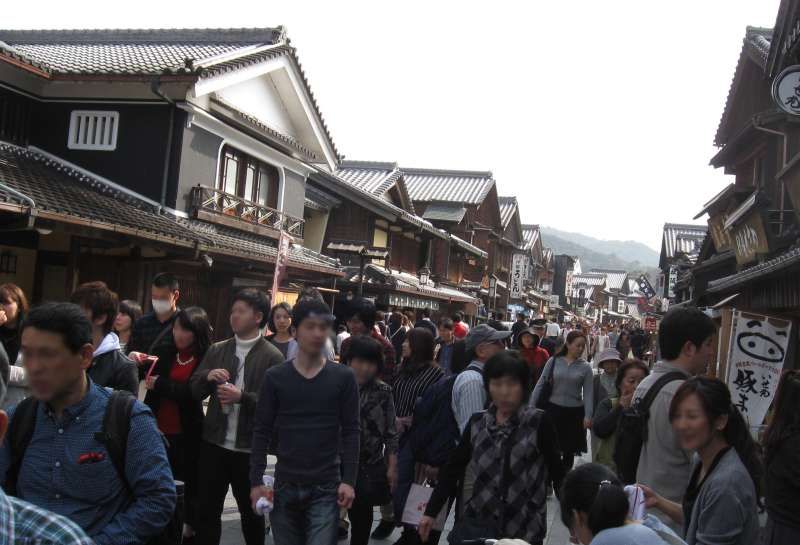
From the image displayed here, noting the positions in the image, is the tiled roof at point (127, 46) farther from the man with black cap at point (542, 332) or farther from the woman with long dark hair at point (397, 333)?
the man with black cap at point (542, 332)

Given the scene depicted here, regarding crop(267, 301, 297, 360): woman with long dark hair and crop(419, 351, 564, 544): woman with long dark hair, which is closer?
crop(419, 351, 564, 544): woman with long dark hair

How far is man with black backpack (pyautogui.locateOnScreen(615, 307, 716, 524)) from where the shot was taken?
3785 millimetres

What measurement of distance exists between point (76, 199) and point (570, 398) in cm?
793

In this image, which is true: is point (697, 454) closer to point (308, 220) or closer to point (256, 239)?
point (256, 239)

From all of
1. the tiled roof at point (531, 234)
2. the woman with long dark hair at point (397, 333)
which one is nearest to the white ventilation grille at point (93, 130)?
the woman with long dark hair at point (397, 333)

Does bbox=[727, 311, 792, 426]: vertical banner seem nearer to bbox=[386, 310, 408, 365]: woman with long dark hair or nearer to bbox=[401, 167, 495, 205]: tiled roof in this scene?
Answer: bbox=[386, 310, 408, 365]: woman with long dark hair

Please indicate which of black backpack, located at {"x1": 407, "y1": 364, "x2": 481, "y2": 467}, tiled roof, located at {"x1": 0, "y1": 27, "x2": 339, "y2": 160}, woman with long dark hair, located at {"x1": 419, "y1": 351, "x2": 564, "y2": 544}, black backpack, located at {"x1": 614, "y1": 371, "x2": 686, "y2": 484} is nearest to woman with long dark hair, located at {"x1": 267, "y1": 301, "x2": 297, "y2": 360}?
black backpack, located at {"x1": 407, "y1": 364, "x2": 481, "y2": 467}

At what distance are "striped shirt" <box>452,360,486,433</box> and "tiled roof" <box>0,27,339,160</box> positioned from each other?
9.46m

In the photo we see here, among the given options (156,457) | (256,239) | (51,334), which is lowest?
(156,457)

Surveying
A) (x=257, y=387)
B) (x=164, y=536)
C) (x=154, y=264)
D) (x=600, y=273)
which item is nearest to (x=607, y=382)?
(x=257, y=387)

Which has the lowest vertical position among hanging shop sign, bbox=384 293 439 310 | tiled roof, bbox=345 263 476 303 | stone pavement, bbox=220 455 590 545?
stone pavement, bbox=220 455 590 545

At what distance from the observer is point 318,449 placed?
175 inches

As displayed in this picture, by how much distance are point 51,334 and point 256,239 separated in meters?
14.2

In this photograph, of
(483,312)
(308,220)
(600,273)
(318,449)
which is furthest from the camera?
(600,273)
